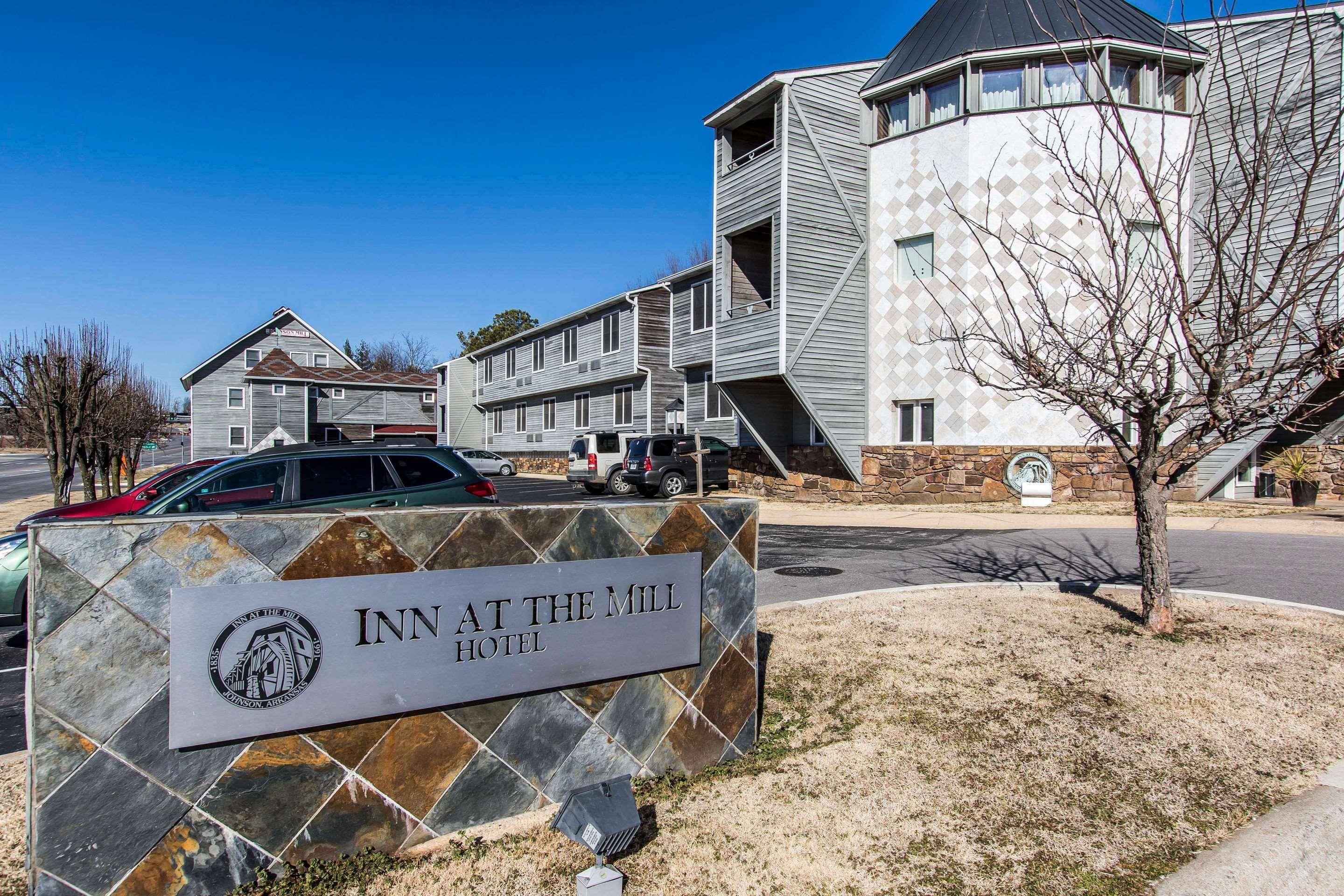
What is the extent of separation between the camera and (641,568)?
143 inches

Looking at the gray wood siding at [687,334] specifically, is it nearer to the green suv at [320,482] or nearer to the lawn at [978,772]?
the green suv at [320,482]

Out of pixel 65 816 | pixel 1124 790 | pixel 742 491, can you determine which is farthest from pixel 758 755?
pixel 742 491

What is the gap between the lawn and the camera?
3039 mm

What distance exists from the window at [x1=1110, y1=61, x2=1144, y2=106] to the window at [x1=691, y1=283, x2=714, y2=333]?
1231 cm

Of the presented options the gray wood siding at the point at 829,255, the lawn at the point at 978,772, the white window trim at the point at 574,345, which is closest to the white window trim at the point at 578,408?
the white window trim at the point at 574,345

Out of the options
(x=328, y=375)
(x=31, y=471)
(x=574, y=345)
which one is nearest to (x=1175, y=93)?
(x=574, y=345)

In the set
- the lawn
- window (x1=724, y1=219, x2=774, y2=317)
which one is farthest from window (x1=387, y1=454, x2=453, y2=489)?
window (x1=724, y1=219, x2=774, y2=317)

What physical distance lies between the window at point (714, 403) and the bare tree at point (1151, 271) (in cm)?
850

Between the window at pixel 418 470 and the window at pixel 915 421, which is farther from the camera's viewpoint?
the window at pixel 915 421

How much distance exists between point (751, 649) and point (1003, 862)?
1.48 m

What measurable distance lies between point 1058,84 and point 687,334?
13109mm

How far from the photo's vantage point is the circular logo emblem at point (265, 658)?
2768mm

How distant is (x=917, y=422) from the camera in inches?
751

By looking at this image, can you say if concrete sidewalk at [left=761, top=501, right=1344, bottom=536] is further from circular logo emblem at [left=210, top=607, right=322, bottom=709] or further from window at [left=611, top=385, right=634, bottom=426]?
window at [left=611, top=385, right=634, bottom=426]
